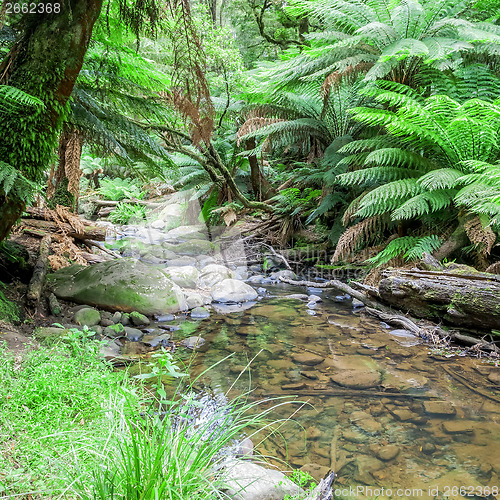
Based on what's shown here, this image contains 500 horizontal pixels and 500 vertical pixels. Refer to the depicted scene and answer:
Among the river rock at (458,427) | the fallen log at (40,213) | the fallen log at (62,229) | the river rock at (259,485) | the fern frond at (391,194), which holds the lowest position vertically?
the river rock at (458,427)

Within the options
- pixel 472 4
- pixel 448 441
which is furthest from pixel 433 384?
pixel 472 4

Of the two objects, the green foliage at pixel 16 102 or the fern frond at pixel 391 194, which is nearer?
the green foliage at pixel 16 102

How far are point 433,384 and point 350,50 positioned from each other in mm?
4233

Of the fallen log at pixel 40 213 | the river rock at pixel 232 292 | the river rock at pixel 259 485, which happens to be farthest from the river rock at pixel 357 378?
the fallen log at pixel 40 213

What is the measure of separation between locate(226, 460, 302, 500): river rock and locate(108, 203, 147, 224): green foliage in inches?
383

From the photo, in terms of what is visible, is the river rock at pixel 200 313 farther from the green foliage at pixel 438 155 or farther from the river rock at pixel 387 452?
the river rock at pixel 387 452

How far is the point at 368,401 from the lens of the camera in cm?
211

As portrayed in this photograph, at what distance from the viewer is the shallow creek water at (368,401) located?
1.53m

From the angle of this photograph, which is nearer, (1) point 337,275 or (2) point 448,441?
(2) point 448,441

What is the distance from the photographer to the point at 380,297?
3570 millimetres

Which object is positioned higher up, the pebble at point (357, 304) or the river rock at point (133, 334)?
the river rock at point (133, 334)

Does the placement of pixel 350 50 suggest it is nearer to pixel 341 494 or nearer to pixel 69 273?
pixel 69 273

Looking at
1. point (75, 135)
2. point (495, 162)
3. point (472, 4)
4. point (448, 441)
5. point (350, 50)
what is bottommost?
point (448, 441)

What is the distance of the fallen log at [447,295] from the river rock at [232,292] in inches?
67.0
